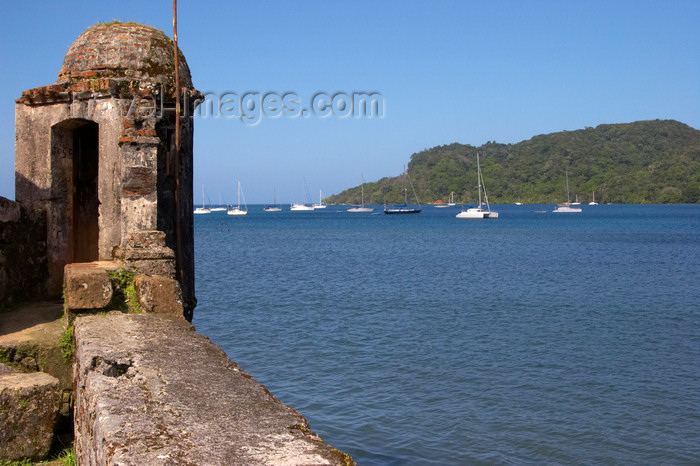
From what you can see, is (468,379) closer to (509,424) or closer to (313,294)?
(509,424)

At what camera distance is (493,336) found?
15.6m

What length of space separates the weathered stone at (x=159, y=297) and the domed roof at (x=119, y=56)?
9.75 ft

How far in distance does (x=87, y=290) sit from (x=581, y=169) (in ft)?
530

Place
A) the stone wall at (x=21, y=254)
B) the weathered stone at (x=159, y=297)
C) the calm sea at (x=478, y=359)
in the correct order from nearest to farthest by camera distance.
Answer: the weathered stone at (x=159, y=297) < the stone wall at (x=21, y=254) < the calm sea at (x=478, y=359)

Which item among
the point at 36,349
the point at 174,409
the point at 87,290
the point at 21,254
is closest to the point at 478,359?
the point at 21,254

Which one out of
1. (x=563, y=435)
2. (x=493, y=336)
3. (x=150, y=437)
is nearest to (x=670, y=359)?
(x=493, y=336)

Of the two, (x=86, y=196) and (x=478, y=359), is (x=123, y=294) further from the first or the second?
(x=478, y=359)

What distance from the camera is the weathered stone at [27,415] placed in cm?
444

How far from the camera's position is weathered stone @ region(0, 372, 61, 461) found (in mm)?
4441

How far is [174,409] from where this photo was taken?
327 centimetres

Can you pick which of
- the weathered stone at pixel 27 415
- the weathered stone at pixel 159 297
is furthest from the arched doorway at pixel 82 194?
the weathered stone at pixel 27 415

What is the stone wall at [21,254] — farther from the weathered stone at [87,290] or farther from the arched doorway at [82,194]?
the weathered stone at [87,290]

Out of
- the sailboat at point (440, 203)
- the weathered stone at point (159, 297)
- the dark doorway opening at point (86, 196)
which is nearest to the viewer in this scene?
the weathered stone at point (159, 297)

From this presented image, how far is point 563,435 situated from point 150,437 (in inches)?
315
